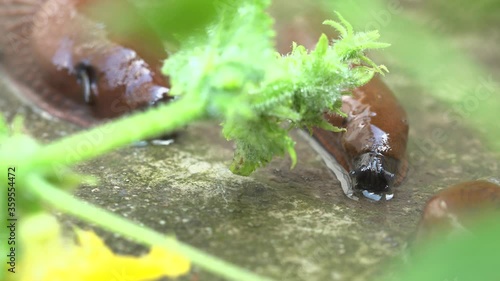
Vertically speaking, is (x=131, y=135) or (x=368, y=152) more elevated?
(x=368, y=152)

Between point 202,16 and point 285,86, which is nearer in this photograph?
point 202,16

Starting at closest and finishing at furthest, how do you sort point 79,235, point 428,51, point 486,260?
point 486,260, point 79,235, point 428,51

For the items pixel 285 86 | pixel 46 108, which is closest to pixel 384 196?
pixel 285 86

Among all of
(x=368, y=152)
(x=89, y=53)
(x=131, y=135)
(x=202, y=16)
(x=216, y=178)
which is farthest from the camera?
(x=89, y=53)

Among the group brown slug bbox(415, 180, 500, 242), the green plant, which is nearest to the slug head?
brown slug bbox(415, 180, 500, 242)

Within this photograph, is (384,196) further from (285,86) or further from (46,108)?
(46,108)

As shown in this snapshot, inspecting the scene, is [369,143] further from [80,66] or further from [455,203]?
[80,66]

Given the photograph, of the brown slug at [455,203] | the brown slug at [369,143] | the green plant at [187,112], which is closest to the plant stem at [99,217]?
the green plant at [187,112]

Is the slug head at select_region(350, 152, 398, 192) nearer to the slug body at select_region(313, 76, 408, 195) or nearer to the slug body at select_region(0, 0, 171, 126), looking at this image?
the slug body at select_region(313, 76, 408, 195)
